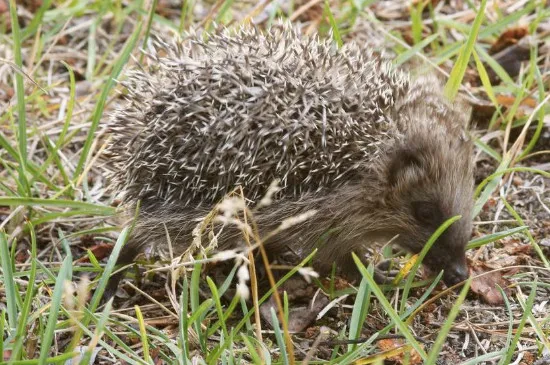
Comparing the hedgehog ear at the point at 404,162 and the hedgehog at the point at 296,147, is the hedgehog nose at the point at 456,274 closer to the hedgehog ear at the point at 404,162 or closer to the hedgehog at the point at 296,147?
the hedgehog at the point at 296,147

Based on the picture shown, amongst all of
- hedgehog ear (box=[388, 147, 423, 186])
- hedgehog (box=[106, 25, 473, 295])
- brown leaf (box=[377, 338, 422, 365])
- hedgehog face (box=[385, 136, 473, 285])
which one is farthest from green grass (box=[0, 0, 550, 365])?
hedgehog ear (box=[388, 147, 423, 186])

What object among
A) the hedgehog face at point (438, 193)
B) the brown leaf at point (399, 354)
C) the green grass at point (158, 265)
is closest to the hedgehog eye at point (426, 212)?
the hedgehog face at point (438, 193)

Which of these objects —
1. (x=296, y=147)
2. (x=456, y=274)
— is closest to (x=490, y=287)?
(x=456, y=274)

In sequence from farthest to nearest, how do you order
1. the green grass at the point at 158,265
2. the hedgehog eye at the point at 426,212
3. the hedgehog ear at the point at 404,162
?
the hedgehog eye at the point at 426,212 < the hedgehog ear at the point at 404,162 < the green grass at the point at 158,265

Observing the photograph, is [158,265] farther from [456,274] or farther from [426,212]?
[456,274]

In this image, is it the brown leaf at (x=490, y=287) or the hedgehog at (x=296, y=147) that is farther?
the brown leaf at (x=490, y=287)

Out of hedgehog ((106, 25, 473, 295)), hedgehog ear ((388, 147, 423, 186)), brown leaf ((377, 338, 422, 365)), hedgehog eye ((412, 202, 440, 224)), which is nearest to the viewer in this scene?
brown leaf ((377, 338, 422, 365))

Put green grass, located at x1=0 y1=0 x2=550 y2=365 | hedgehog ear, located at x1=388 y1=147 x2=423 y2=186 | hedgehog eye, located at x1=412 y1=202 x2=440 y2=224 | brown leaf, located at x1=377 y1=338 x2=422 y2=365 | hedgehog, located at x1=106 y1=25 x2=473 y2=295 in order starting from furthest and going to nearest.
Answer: hedgehog eye, located at x1=412 y1=202 x2=440 y2=224, hedgehog ear, located at x1=388 y1=147 x2=423 y2=186, hedgehog, located at x1=106 y1=25 x2=473 y2=295, brown leaf, located at x1=377 y1=338 x2=422 y2=365, green grass, located at x1=0 y1=0 x2=550 y2=365

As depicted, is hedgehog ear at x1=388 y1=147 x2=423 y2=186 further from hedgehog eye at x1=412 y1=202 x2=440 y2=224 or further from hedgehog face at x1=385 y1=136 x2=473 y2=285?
hedgehog eye at x1=412 y1=202 x2=440 y2=224
